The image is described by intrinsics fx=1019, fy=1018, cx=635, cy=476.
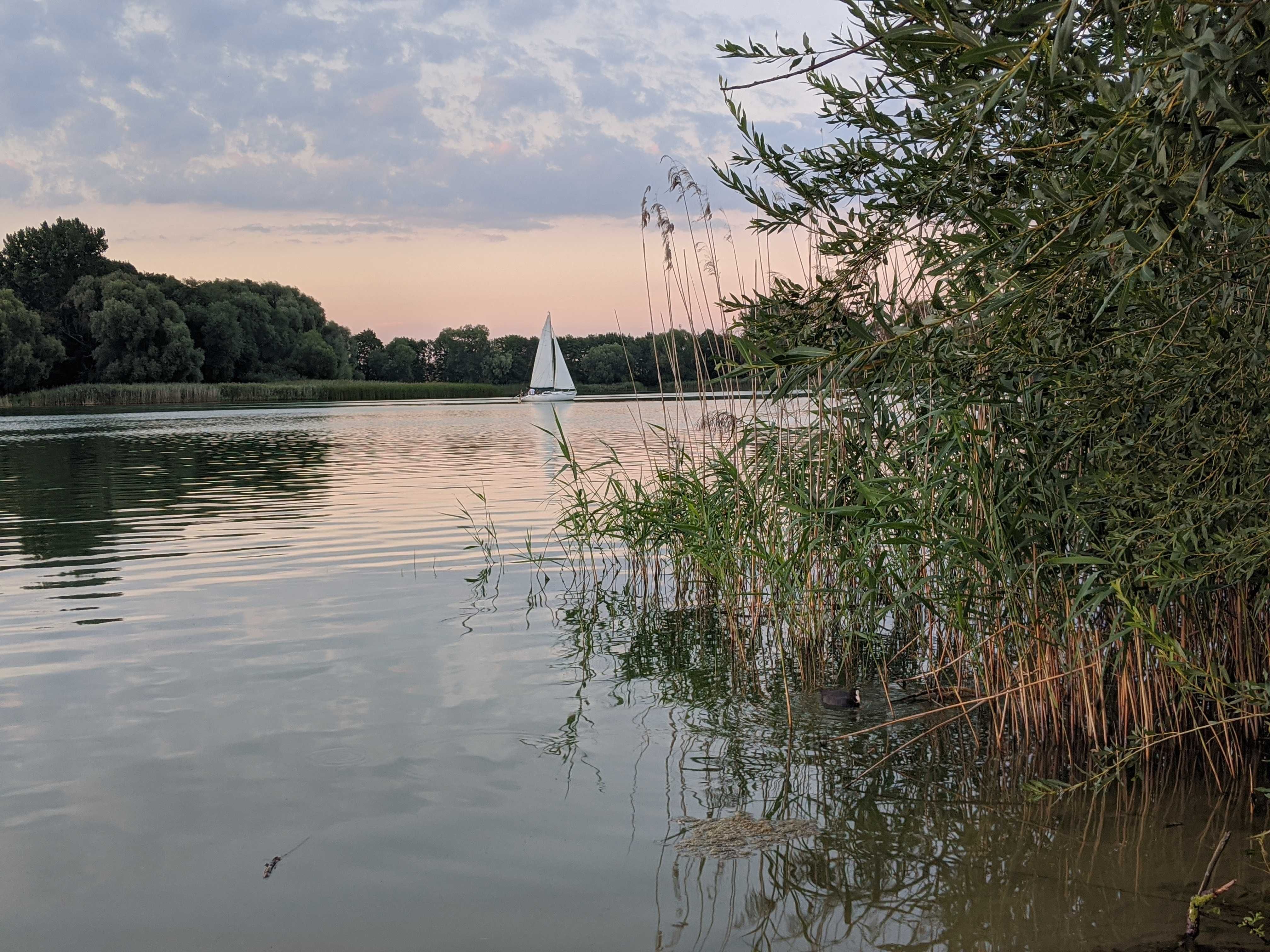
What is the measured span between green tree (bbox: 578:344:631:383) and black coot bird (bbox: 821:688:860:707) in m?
83.8

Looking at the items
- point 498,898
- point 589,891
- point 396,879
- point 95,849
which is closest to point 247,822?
point 95,849

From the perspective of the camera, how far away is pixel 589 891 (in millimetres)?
4145

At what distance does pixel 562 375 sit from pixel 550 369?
1.87 m

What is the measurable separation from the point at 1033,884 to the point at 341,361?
108952 millimetres

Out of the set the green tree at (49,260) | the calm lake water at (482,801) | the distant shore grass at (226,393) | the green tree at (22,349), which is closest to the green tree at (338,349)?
the distant shore grass at (226,393)

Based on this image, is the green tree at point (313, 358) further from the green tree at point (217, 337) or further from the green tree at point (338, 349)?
the green tree at point (217, 337)

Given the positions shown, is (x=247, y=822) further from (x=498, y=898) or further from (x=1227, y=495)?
(x=1227, y=495)

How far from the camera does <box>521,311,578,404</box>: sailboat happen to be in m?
74.2

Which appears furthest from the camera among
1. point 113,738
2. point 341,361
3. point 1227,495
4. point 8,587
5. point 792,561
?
point 341,361

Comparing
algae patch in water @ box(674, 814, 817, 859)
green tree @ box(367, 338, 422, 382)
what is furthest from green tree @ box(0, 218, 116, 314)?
algae patch in water @ box(674, 814, 817, 859)

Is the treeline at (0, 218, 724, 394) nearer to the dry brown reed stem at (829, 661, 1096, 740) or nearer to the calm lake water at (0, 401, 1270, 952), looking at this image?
the calm lake water at (0, 401, 1270, 952)

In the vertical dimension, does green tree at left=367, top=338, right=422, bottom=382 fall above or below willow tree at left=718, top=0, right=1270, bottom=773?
above

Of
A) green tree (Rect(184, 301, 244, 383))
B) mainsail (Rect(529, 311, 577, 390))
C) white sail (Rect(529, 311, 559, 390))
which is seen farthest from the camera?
green tree (Rect(184, 301, 244, 383))

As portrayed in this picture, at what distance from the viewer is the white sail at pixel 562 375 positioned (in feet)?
250
